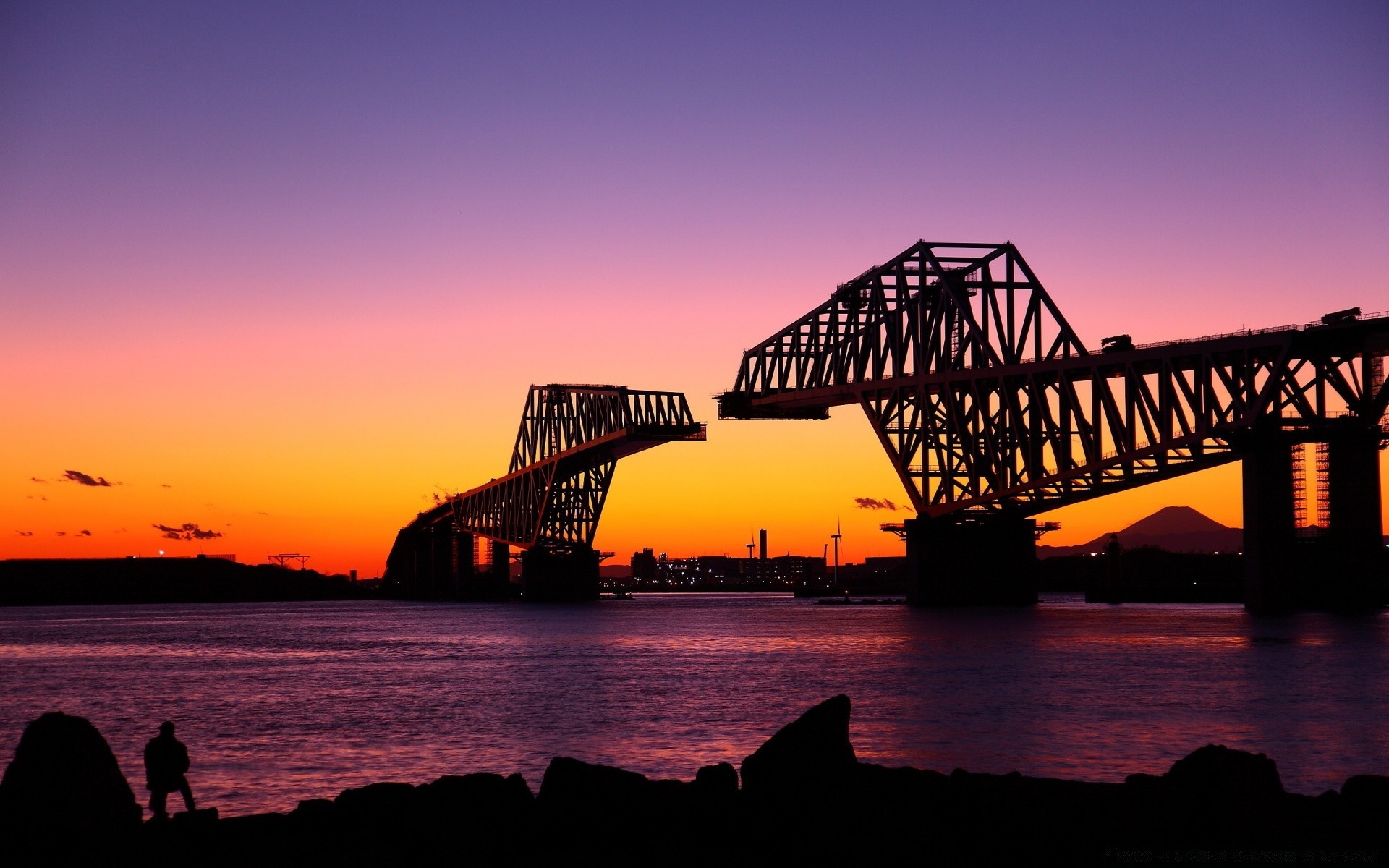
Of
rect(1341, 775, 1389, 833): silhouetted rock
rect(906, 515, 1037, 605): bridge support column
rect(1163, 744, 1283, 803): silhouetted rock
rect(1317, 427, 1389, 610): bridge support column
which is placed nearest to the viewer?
rect(1163, 744, 1283, 803): silhouetted rock

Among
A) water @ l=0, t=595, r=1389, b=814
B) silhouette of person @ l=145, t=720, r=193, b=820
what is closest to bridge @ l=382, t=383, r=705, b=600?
water @ l=0, t=595, r=1389, b=814

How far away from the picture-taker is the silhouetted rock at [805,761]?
1500 cm

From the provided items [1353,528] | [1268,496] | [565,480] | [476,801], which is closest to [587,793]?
[476,801]

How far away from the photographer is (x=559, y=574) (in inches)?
5871

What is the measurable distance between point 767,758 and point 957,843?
2.24 metres

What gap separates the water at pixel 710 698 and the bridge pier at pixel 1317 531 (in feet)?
7.68

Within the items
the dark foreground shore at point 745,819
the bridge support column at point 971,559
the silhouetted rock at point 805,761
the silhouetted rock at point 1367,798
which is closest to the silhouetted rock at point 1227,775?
the dark foreground shore at point 745,819

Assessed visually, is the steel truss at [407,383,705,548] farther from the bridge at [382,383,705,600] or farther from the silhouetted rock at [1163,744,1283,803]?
the silhouetted rock at [1163,744,1283,803]

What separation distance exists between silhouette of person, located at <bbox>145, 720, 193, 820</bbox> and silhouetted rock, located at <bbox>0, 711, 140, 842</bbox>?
2.82m

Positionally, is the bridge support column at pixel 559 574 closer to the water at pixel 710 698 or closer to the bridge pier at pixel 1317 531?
the water at pixel 710 698

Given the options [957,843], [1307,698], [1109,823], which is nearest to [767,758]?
[957,843]

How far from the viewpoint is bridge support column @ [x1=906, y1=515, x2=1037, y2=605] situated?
311 ft

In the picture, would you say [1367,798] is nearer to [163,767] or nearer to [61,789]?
[61,789]

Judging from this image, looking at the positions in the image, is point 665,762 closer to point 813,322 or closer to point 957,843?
point 957,843
